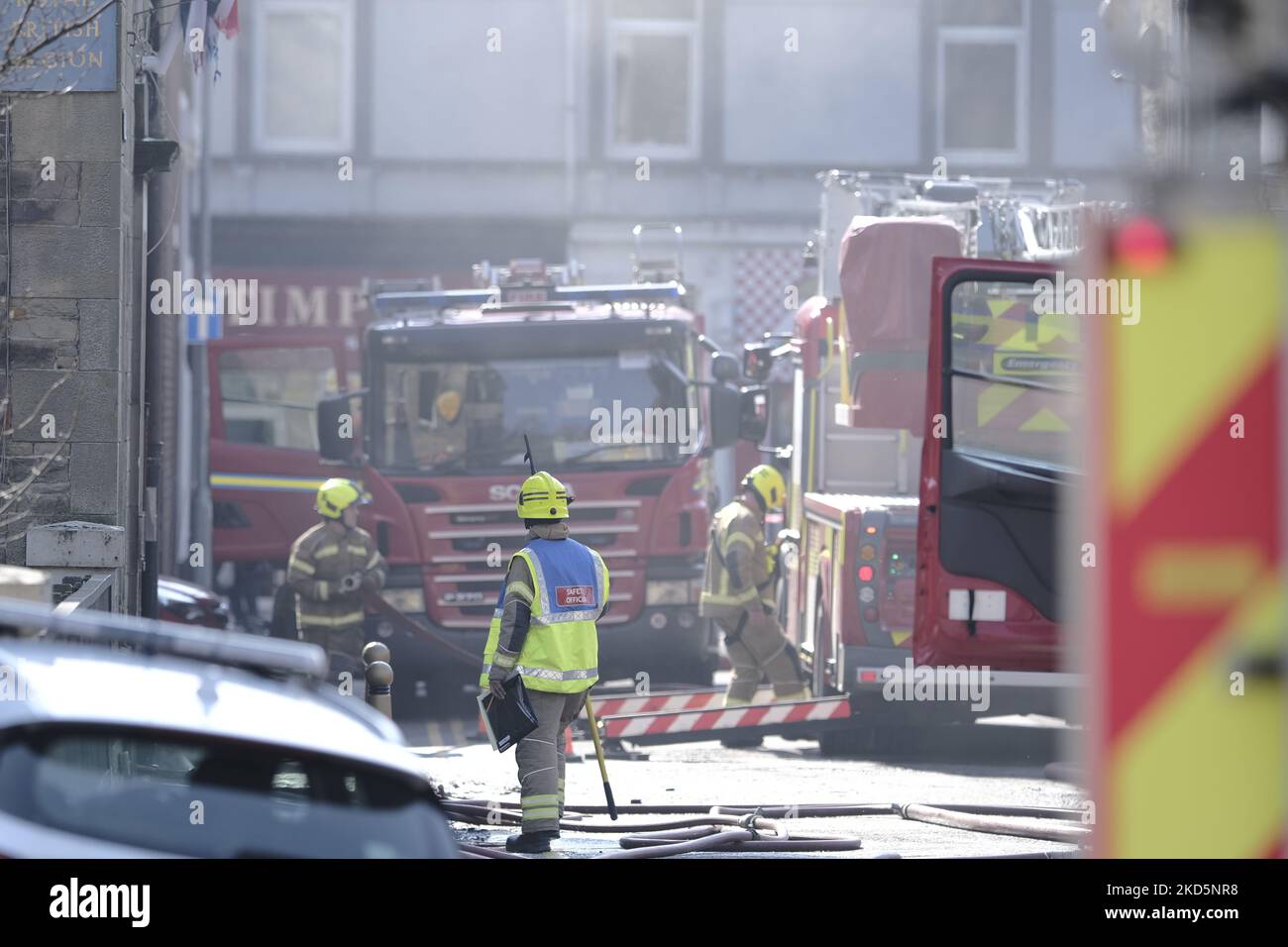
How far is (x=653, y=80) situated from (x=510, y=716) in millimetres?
19119

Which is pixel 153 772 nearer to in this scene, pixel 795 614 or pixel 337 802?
pixel 337 802

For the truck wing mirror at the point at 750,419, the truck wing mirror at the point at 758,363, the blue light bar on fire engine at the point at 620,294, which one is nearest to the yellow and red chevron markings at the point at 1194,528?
the truck wing mirror at the point at 750,419

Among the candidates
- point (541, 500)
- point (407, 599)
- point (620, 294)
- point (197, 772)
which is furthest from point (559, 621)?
point (620, 294)

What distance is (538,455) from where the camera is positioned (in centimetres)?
1540

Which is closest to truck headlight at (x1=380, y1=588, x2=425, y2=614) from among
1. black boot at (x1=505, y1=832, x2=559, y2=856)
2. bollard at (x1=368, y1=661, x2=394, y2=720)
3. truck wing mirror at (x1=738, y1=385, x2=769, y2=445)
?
truck wing mirror at (x1=738, y1=385, x2=769, y2=445)

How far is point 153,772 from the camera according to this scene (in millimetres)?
6156

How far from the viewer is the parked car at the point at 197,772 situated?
12.8 ft

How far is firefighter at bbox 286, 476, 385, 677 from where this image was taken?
14219 millimetres

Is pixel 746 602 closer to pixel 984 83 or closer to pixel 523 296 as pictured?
pixel 523 296

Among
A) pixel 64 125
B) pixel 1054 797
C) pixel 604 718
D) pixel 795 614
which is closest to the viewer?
pixel 64 125

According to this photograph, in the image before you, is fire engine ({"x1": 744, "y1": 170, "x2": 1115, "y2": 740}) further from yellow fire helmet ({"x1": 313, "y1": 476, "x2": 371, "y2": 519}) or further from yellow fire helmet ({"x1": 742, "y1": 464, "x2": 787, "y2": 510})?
yellow fire helmet ({"x1": 313, "y1": 476, "x2": 371, "y2": 519})

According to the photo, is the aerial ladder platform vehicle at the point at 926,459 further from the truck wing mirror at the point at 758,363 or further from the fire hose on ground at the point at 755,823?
the fire hose on ground at the point at 755,823
